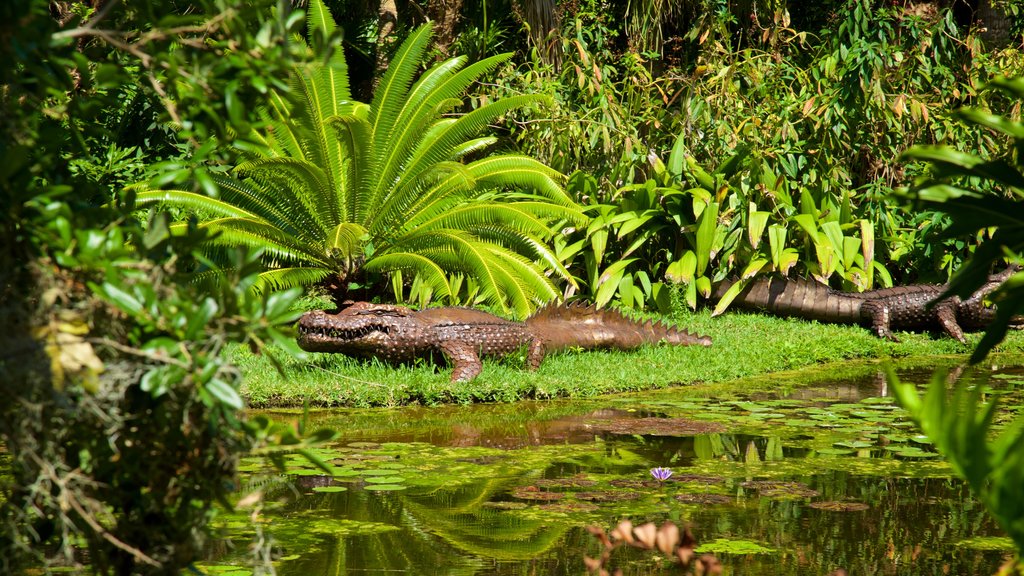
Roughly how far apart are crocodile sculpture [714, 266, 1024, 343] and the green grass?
0.13m

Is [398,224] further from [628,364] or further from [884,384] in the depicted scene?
[884,384]

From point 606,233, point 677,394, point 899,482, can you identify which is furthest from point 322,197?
point 899,482

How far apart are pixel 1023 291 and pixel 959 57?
10797mm

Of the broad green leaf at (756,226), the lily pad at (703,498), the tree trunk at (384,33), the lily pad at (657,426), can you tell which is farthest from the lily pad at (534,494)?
the tree trunk at (384,33)

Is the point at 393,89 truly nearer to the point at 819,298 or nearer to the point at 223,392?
the point at 819,298

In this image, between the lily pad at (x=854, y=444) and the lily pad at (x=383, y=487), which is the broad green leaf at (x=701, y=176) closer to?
the lily pad at (x=854, y=444)

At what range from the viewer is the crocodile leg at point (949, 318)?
8969 mm

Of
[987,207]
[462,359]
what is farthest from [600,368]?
[987,207]

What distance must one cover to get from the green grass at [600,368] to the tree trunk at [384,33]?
15.4ft

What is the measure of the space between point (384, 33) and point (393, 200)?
137 inches

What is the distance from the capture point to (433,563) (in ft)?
10.6

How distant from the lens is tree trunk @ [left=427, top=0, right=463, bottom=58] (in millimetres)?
10977

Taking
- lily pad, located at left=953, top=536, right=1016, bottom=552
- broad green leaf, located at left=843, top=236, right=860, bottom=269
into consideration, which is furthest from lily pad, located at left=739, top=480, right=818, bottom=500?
broad green leaf, located at left=843, top=236, right=860, bottom=269

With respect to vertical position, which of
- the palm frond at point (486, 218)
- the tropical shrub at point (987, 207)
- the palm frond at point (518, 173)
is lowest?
the tropical shrub at point (987, 207)
